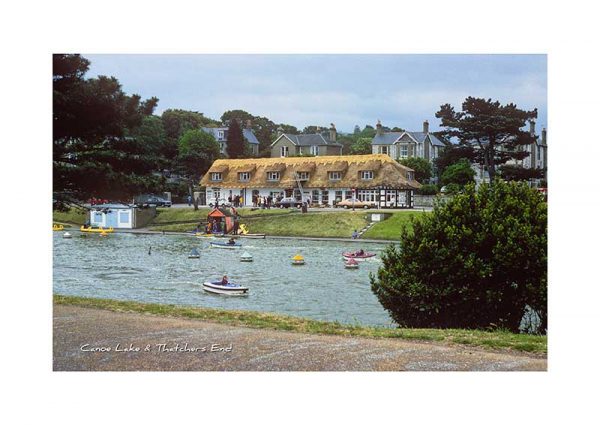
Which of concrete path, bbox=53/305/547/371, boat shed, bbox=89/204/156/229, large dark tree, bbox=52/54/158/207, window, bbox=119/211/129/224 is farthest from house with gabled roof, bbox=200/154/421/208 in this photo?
concrete path, bbox=53/305/547/371

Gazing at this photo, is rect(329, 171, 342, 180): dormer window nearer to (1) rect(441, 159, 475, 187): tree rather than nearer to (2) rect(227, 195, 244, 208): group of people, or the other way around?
(2) rect(227, 195, 244, 208): group of people

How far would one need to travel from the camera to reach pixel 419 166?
14234 millimetres

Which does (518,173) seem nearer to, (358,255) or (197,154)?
(358,255)

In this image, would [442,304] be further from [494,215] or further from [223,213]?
[223,213]

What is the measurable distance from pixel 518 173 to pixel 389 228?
2.53 meters

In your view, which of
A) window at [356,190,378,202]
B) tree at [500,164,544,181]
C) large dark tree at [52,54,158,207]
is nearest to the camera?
large dark tree at [52,54,158,207]

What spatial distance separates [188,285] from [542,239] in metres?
6.02

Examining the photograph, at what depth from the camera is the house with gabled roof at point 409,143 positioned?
14.0 m

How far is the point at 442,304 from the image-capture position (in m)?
13.2

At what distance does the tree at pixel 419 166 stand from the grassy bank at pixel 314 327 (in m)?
3.05

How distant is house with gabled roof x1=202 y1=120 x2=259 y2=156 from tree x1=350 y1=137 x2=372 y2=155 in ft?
5.89

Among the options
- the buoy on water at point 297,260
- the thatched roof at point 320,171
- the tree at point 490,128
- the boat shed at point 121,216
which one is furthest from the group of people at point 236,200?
the tree at point 490,128

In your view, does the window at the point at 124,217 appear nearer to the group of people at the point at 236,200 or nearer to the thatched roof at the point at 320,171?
the thatched roof at the point at 320,171

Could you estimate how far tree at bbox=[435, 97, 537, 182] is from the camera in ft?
43.4
